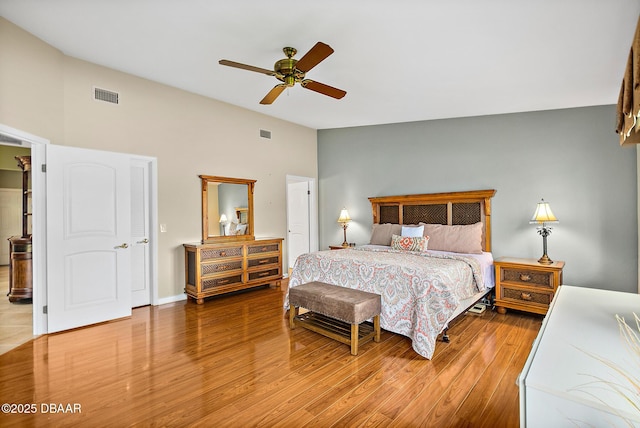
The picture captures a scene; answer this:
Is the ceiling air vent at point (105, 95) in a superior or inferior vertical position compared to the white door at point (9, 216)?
superior

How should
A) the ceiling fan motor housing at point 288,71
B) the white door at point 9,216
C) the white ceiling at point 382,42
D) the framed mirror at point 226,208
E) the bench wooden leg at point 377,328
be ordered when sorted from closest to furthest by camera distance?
the white ceiling at point 382,42 < the ceiling fan motor housing at point 288,71 < the bench wooden leg at point 377,328 < the framed mirror at point 226,208 < the white door at point 9,216

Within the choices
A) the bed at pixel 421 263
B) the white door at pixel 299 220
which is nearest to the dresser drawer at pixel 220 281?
the bed at pixel 421 263

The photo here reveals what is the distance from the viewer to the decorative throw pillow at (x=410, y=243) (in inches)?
171

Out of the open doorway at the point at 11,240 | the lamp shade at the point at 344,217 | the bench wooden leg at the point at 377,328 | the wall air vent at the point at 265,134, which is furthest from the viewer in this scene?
the lamp shade at the point at 344,217

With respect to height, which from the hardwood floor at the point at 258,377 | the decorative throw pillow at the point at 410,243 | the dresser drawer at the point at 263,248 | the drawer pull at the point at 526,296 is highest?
the decorative throw pillow at the point at 410,243

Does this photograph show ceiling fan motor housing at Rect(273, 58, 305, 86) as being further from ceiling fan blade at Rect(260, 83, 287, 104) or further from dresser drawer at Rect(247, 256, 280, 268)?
dresser drawer at Rect(247, 256, 280, 268)

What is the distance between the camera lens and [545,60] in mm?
3141

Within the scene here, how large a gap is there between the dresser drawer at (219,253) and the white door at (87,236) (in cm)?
89

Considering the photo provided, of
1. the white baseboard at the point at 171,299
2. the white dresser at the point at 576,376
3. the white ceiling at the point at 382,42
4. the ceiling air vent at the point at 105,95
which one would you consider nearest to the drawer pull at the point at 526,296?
the white ceiling at the point at 382,42

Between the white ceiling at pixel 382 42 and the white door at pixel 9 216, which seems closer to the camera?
the white ceiling at pixel 382 42

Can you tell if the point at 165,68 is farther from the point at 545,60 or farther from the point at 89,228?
the point at 545,60

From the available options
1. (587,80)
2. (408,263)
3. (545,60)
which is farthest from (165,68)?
(587,80)

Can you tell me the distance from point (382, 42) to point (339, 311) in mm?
2500

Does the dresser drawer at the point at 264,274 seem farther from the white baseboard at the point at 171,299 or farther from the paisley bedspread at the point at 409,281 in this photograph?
the paisley bedspread at the point at 409,281
